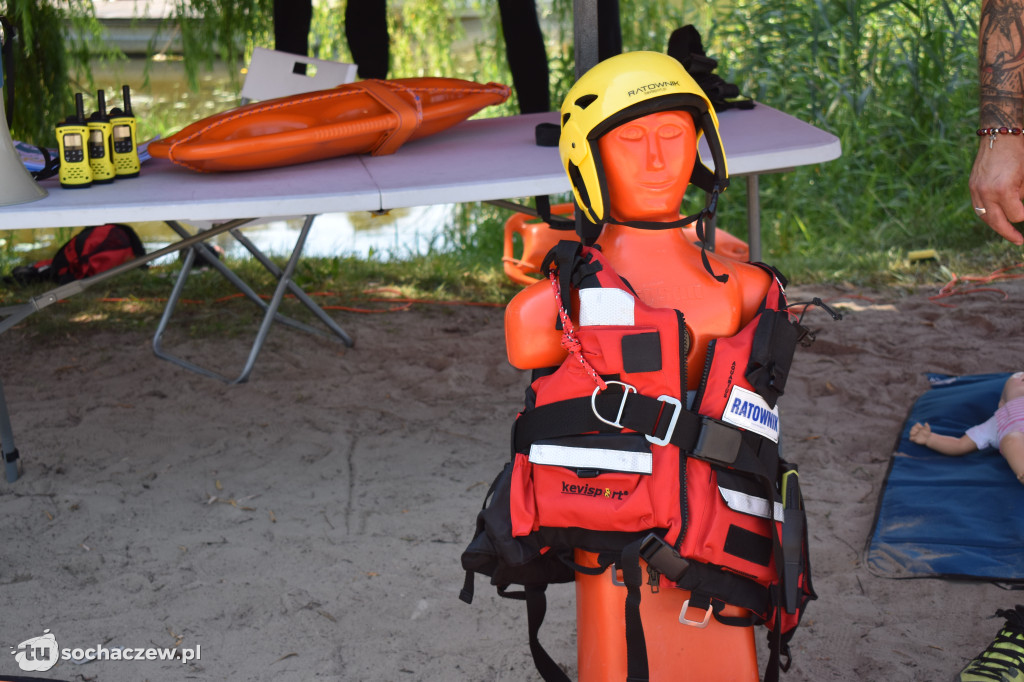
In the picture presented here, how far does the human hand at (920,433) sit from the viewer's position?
3.17m

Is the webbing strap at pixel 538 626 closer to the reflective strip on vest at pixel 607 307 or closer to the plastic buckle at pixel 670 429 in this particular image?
Result: the plastic buckle at pixel 670 429

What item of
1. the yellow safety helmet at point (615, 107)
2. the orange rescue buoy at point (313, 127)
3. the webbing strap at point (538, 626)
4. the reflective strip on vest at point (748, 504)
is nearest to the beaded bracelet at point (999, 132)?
the yellow safety helmet at point (615, 107)

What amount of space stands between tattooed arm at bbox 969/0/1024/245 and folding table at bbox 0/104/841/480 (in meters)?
0.52

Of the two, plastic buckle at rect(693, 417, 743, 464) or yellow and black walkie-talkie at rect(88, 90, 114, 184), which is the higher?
yellow and black walkie-talkie at rect(88, 90, 114, 184)

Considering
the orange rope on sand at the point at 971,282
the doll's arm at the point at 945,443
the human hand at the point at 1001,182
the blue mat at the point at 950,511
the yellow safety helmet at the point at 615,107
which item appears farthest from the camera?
the orange rope on sand at the point at 971,282

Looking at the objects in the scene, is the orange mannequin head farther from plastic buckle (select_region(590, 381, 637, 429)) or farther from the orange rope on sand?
the orange rope on sand

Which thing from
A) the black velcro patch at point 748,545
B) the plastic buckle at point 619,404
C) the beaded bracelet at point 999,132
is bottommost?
the black velcro patch at point 748,545

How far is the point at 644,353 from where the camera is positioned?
1628mm

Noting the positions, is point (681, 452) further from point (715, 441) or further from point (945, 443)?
point (945, 443)

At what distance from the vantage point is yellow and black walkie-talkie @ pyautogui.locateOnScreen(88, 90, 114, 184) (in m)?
2.61

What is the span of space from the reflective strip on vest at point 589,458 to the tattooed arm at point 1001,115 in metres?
0.95

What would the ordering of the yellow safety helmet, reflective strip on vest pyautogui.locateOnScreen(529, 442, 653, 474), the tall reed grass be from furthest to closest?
1. the tall reed grass
2. the yellow safety helmet
3. reflective strip on vest pyautogui.locateOnScreen(529, 442, 653, 474)

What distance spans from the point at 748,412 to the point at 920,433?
1.79 metres

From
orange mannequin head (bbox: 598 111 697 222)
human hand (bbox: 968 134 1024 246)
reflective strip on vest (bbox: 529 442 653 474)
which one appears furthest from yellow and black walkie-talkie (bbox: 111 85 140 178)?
human hand (bbox: 968 134 1024 246)
